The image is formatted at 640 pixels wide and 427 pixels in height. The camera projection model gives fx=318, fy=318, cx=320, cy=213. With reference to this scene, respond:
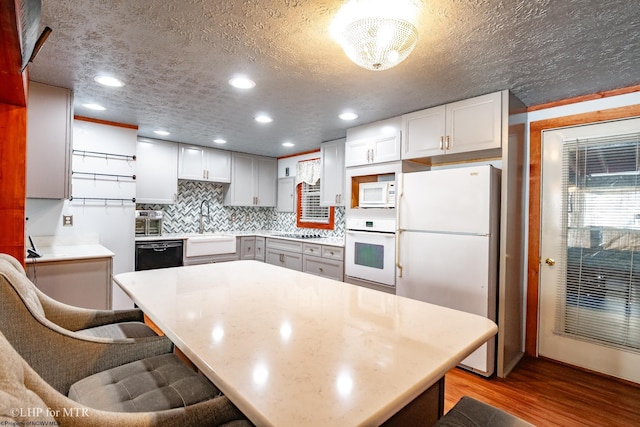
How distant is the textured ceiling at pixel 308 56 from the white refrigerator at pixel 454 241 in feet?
2.31

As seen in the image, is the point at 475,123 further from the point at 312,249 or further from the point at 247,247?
the point at 247,247

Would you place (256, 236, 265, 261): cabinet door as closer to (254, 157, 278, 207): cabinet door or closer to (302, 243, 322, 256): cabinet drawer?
(254, 157, 278, 207): cabinet door

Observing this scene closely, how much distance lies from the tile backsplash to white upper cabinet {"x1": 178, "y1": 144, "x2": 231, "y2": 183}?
315mm

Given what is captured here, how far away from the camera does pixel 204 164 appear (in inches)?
183

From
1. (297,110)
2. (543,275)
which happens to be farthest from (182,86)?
(543,275)

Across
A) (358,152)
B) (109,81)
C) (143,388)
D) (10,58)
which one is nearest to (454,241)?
(358,152)

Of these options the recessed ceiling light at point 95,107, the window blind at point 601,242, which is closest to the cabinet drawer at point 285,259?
the recessed ceiling light at point 95,107

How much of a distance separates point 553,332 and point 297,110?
3031 mm

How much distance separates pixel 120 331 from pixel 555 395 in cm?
284

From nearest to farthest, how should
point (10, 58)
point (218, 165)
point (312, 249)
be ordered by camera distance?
point (10, 58)
point (312, 249)
point (218, 165)

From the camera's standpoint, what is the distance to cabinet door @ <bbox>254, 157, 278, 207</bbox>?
5273 millimetres

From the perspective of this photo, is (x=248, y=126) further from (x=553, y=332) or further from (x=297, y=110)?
(x=553, y=332)

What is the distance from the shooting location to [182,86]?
248 cm

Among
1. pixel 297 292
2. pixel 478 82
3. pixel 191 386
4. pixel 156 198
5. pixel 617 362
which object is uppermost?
pixel 478 82
